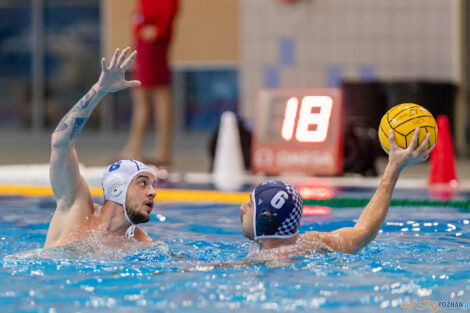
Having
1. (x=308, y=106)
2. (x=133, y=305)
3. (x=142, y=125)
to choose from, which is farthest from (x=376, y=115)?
(x=133, y=305)

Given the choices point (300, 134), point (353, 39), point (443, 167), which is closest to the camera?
point (443, 167)

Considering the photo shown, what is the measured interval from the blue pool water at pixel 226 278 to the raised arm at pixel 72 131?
317 mm

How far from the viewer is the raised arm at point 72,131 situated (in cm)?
348

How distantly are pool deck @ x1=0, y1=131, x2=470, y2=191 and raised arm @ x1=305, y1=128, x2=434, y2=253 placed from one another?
126 inches

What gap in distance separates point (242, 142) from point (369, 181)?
68.0 inches

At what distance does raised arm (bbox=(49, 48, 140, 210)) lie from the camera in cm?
348

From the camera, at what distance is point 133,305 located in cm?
287

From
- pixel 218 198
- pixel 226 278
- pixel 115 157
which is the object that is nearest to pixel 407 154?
pixel 226 278

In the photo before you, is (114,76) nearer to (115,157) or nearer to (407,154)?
(407,154)

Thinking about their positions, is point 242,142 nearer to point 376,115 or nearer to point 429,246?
point 376,115

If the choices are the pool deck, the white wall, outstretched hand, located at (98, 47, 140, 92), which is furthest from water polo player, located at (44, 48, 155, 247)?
the white wall

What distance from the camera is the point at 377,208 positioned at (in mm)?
3473

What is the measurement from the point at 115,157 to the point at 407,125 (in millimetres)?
5818

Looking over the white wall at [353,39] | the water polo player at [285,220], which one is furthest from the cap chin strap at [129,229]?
the white wall at [353,39]
